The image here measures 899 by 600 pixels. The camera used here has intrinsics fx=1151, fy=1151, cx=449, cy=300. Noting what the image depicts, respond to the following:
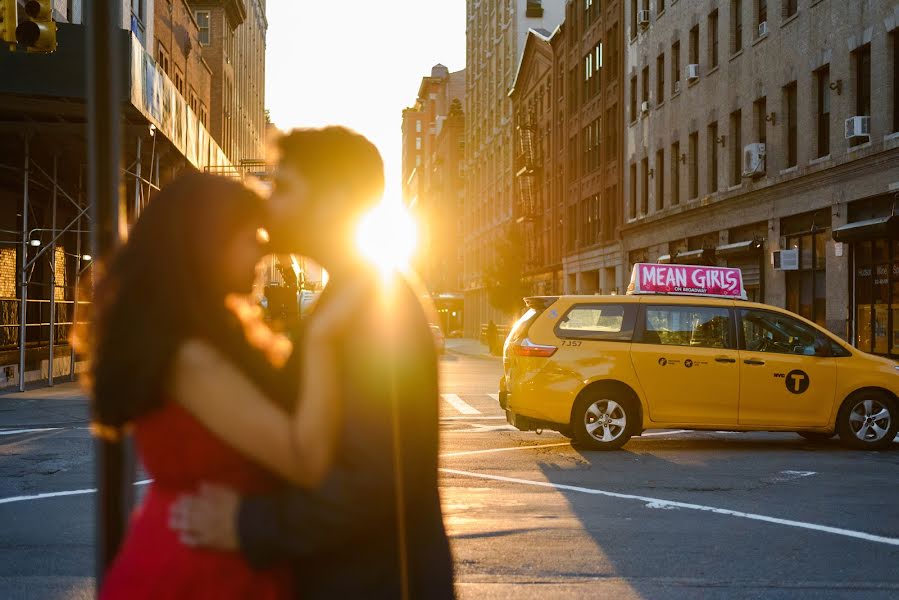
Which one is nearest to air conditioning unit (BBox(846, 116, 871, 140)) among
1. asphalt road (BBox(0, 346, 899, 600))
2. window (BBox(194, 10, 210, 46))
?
asphalt road (BBox(0, 346, 899, 600))

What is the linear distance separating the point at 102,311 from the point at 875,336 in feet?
79.3

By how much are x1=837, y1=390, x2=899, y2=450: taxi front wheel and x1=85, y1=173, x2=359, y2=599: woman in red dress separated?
483 inches

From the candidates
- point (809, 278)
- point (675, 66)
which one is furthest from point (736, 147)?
point (675, 66)

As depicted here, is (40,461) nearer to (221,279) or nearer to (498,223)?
(221,279)

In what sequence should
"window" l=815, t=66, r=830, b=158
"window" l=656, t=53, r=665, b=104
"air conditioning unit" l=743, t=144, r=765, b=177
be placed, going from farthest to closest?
"window" l=656, t=53, r=665, b=104 < "air conditioning unit" l=743, t=144, r=765, b=177 < "window" l=815, t=66, r=830, b=158

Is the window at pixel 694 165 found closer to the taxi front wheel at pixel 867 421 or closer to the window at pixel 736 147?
the window at pixel 736 147

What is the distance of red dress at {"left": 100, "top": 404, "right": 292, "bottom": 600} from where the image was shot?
2.05 meters

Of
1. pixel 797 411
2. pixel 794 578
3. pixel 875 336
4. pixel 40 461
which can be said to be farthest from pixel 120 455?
pixel 875 336

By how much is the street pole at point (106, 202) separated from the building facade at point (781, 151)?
21951 millimetres

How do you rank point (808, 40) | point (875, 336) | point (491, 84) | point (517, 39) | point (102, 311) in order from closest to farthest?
point (102, 311)
point (875, 336)
point (808, 40)
point (517, 39)
point (491, 84)

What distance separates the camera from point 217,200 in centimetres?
Result: 213

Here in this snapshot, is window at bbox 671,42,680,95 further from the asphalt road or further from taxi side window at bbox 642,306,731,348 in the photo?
taxi side window at bbox 642,306,731,348

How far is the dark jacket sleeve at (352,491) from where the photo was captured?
2.07 m

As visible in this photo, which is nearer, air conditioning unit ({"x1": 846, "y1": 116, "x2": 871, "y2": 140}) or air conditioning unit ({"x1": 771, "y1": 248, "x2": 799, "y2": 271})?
air conditioning unit ({"x1": 846, "y1": 116, "x2": 871, "y2": 140})
